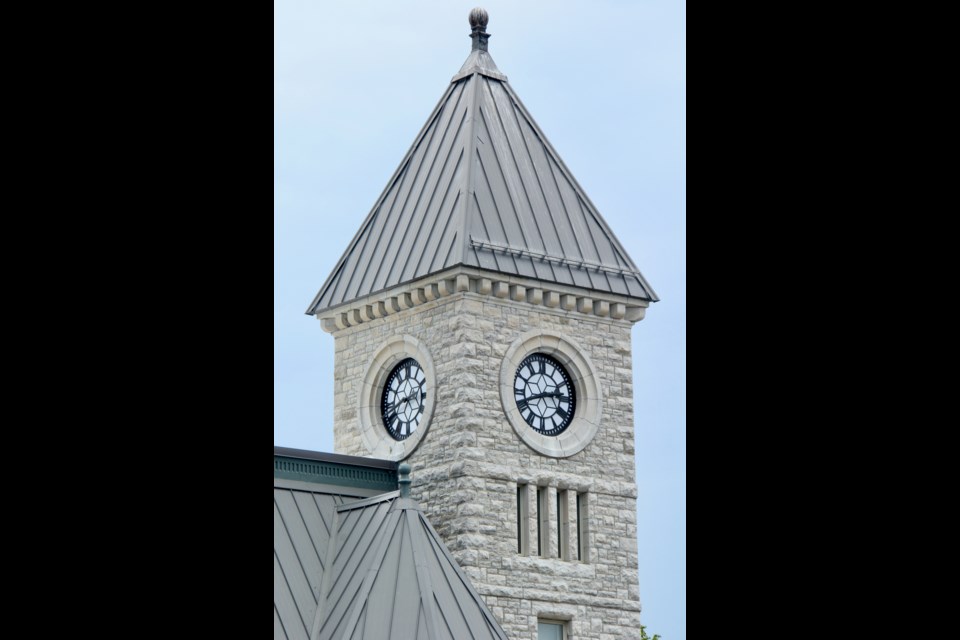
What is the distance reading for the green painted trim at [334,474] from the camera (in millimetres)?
26906

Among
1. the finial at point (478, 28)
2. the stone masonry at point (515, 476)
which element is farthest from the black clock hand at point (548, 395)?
the finial at point (478, 28)

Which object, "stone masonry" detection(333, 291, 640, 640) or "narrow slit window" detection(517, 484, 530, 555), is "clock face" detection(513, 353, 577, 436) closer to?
"stone masonry" detection(333, 291, 640, 640)

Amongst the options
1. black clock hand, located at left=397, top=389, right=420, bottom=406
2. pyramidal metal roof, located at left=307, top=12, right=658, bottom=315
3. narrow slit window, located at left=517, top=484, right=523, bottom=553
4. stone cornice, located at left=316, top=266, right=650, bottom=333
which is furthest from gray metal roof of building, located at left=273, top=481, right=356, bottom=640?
pyramidal metal roof, located at left=307, top=12, right=658, bottom=315

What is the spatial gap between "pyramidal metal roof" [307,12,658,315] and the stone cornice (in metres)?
0.12

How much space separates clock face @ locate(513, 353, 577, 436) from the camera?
1096 inches

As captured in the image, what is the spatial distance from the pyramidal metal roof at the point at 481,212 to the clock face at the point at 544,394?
135cm

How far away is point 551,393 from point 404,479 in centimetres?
355

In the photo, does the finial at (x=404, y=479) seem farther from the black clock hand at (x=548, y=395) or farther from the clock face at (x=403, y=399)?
the black clock hand at (x=548, y=395)

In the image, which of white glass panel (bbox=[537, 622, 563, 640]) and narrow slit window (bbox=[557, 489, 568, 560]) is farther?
narrow slit window (bbox=[557, 489, 568, 560])
